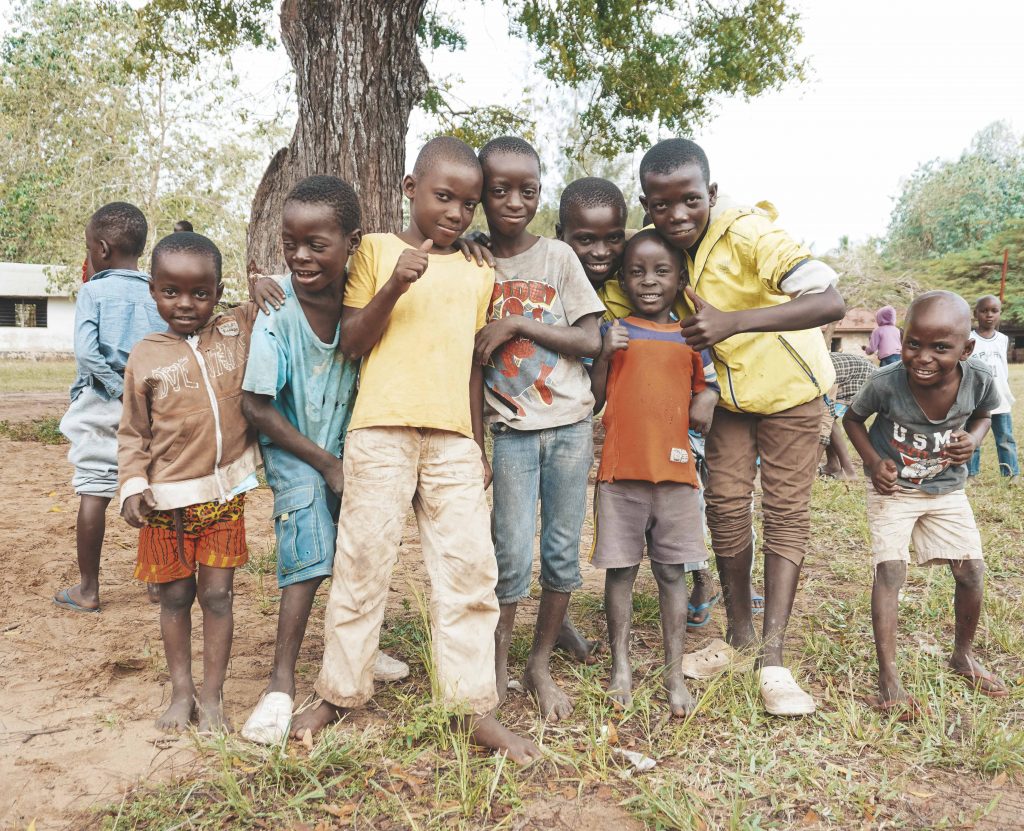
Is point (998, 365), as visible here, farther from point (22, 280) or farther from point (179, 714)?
point (22, 280)

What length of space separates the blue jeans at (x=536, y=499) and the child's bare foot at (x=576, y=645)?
0.52 m

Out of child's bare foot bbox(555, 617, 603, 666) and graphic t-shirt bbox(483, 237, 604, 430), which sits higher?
graphic t-shirt bbox(483, 237, 604, 430)

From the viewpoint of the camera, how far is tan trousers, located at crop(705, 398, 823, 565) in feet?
9.64

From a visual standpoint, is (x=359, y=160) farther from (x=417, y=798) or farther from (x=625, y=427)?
(x=417, y=798)

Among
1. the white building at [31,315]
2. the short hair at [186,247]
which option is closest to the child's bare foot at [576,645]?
the short hair at [186,247]

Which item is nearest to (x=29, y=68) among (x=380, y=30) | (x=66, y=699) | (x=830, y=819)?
(x=380, y=30)

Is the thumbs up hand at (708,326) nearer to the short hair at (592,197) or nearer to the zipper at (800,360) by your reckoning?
the zipper at (800,360)

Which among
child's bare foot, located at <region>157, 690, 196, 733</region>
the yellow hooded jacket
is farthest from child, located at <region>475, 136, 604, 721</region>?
child's bare foot, located at <region>157, 690, 196, 733</region>

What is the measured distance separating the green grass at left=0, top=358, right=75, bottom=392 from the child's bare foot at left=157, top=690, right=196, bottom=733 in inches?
529

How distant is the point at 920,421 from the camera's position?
2.84m

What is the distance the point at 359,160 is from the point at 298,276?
3448mm

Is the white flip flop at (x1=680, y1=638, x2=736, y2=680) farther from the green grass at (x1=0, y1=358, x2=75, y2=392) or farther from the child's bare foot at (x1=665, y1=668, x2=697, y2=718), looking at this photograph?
the green grass at (x1=0, y1=358, x2=75, y2=392)

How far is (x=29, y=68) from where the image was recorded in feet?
66.0

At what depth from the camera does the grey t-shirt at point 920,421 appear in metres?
2.81
